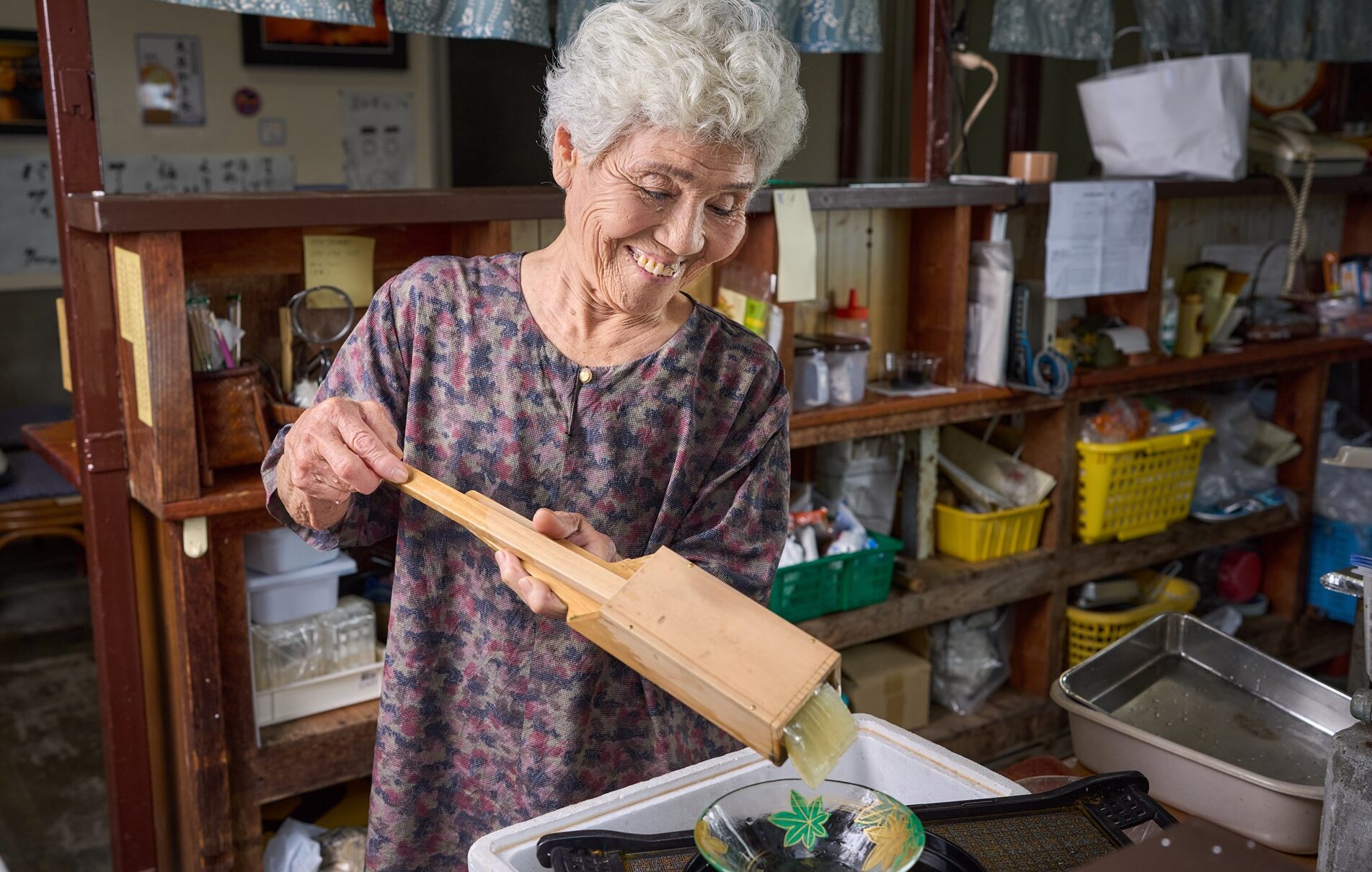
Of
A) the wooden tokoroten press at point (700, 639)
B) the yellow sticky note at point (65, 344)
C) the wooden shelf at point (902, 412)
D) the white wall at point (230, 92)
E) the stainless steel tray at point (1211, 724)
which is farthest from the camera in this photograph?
the white wall at point (230, 92)

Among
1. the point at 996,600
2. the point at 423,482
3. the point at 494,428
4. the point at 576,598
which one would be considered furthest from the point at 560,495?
the point at 996,600

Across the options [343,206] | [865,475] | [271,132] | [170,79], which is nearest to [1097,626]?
[865,475]

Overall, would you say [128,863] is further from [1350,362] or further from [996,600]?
[1350,362]

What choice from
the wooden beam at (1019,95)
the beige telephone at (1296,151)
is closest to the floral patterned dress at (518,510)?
the beige telephone at (1296,151)

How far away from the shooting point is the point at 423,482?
1.36 m

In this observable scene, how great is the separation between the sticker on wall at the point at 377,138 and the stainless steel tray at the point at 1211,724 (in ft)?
12.7

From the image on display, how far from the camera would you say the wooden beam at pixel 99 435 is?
2.14 m

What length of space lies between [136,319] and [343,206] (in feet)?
1.35

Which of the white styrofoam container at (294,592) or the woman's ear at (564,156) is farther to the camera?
the white styrofoam container at (294,592)

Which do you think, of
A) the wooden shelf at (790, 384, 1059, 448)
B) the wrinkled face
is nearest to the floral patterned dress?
the wrinkled face

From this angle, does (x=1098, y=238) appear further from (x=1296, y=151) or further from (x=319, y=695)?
(x=319, y=695)

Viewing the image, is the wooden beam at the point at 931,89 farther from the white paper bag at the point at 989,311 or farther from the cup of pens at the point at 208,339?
the cup of pens at the point at 208,339

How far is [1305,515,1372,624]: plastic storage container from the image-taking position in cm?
403

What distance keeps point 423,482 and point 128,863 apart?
5.02ft
